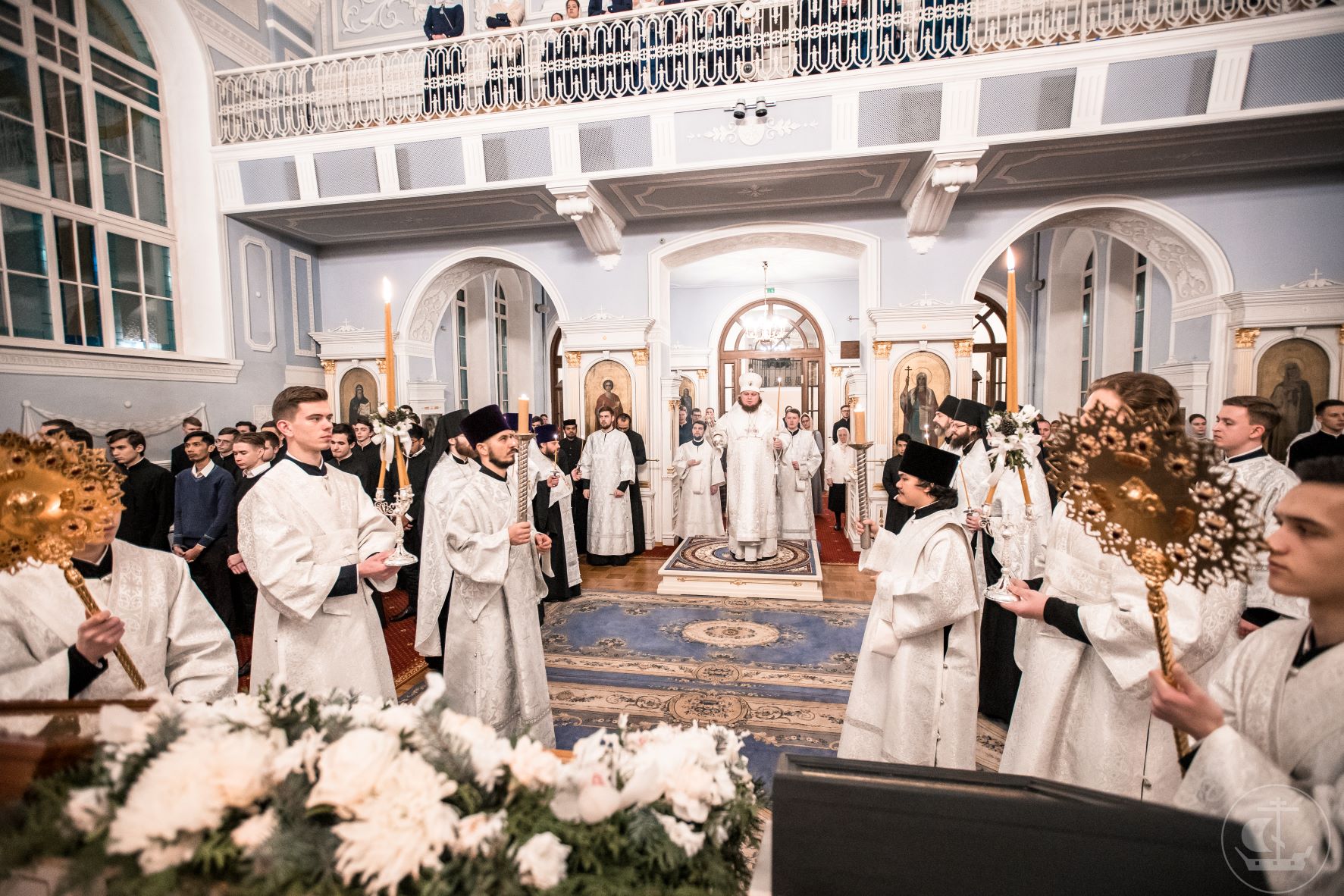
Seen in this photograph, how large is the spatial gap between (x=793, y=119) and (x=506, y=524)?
5533 millimetres

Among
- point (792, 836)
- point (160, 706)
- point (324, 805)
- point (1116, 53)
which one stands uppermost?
point (1116, 53)

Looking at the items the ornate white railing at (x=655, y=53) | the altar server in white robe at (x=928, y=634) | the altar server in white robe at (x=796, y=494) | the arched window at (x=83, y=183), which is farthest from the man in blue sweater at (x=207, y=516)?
the altar server in white robe at (x=796, y=494)

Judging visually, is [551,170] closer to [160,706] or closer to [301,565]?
[301,565]

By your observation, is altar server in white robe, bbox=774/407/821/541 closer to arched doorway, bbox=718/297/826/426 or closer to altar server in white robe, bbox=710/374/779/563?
altar server in white robe, bbox=710/374/779/563

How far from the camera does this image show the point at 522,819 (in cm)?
96

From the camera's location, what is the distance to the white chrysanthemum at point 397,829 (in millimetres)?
804

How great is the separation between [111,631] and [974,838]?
1.99m

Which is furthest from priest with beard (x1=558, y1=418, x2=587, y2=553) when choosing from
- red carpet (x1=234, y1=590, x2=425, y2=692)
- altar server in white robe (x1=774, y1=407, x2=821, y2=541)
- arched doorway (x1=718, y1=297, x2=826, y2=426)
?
arched doorway (x1=718, y1=297, x2=826, y2=426)

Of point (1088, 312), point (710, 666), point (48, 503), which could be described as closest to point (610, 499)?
point (710, 666)

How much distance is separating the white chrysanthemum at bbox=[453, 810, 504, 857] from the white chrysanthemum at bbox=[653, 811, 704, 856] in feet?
0.80

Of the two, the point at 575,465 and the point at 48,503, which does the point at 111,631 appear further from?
the point at 575,465

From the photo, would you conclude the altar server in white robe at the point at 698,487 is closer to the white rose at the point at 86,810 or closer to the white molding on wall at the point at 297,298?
the white molding on wall at the point at 297,298

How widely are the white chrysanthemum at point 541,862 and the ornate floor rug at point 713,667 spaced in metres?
A: 2.48

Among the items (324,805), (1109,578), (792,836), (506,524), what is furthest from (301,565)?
(1109,578)
